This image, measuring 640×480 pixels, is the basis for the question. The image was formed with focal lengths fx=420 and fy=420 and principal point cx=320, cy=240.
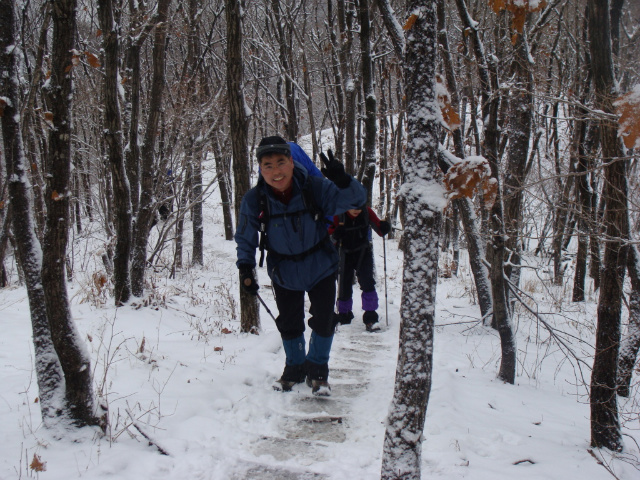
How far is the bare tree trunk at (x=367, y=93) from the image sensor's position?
280 inches

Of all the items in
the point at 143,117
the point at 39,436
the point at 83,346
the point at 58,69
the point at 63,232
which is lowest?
the point at 39,436

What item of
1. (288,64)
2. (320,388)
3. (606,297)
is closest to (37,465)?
(320,388)

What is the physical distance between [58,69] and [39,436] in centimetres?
213

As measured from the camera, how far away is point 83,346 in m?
2.58

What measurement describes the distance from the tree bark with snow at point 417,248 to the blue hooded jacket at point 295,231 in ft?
4.21

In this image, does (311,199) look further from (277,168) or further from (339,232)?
(339,232)

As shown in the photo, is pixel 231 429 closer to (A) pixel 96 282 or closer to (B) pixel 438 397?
(B) pixel 438 397

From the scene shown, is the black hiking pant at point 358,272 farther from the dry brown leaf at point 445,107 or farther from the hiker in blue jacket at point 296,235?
the dry brown leaf at point 445,107

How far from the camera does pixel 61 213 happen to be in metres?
2.47

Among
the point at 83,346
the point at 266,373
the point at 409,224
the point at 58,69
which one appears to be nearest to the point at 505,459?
the point at 409,224

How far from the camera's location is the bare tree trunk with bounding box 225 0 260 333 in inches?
190

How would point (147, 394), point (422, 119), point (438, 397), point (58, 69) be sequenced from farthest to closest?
point (438, 397), point (147, 394), point (58, 69), point (422, 119)

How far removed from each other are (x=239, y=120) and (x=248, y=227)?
2.08 m

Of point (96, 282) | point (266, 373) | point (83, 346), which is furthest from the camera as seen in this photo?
point (96, 282)
